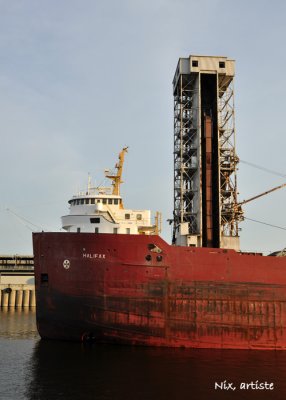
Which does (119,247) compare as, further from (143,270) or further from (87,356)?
(87,356)

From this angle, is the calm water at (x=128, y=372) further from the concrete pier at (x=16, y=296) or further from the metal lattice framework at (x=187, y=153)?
the concrete pier at (x=16, y=296)

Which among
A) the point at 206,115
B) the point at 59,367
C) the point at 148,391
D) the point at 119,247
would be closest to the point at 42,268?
Result: the point at 119,247

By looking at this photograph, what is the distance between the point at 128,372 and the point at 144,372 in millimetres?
702

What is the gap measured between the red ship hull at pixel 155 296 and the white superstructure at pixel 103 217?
11.0 feet

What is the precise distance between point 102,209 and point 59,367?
1089 centimetres

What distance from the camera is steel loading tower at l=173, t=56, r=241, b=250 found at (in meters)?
27.0

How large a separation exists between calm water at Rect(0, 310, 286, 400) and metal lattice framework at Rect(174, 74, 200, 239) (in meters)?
9.92

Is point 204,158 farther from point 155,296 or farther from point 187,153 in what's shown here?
point 155,296

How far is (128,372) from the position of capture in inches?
664

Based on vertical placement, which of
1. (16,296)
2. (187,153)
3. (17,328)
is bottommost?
(16,296)

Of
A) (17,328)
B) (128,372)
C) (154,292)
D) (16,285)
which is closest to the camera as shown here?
(128,372)

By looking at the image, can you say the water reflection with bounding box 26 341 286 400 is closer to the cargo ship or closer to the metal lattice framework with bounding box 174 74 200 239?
the cargo ship

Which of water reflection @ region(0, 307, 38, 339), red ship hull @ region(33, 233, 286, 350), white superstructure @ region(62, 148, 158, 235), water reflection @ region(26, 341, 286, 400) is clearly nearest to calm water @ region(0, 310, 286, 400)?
water reflection @ region(26, 341, 286, 400)

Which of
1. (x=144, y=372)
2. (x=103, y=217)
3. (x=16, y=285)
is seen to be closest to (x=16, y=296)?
(x=16, y=285)
